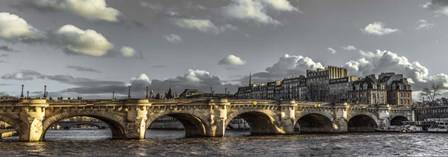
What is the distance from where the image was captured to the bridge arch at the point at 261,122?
98812mm

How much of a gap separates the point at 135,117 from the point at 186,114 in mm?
10650

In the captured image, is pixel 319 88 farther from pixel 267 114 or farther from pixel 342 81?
pixel 267 114

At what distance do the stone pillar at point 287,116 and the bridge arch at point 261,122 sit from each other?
183cm

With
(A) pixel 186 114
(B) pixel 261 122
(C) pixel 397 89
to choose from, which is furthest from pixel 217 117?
(C) pixel 397 89

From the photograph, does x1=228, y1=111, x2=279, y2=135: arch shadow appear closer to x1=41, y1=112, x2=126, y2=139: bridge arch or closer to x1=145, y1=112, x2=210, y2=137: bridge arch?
x1=145, y1=112, x2=210, y2=137: bridge arch

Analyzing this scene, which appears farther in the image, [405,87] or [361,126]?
[405,87]

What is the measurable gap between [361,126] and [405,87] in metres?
59.9

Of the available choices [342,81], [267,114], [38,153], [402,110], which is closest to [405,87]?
[342,81]

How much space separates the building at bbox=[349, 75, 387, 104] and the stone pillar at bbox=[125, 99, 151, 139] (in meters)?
111

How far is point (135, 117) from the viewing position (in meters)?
79.3

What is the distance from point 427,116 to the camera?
15525 cm

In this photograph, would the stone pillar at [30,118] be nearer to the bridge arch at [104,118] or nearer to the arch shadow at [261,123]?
the bridge arch at [104,118]

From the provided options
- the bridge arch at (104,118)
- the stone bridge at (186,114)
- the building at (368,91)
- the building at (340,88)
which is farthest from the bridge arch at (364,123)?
the bridge arch at (104,118)

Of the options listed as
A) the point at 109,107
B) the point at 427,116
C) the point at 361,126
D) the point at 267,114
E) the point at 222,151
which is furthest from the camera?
the point at 427,116
